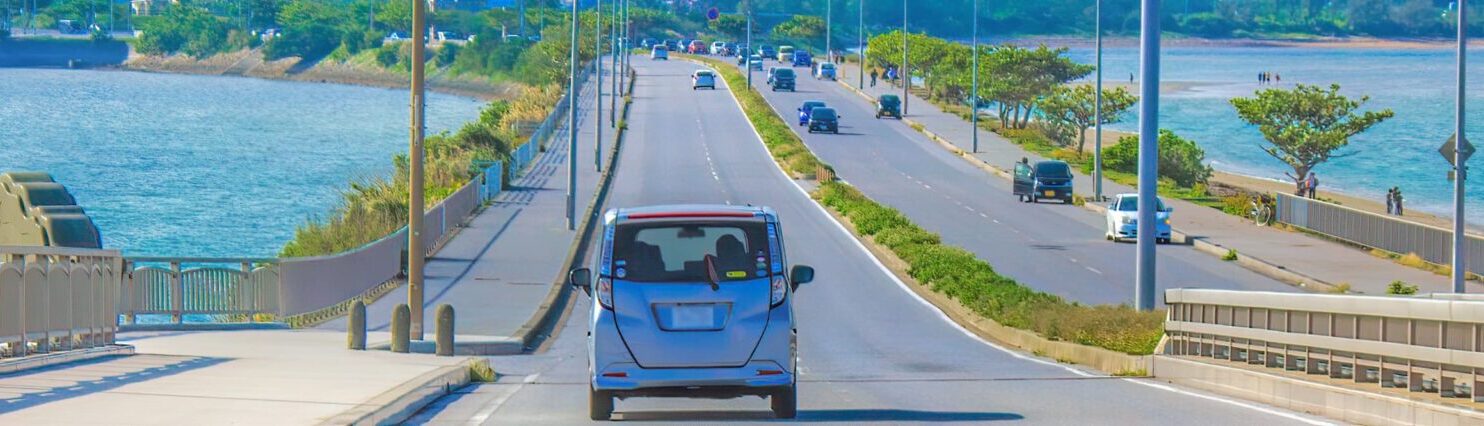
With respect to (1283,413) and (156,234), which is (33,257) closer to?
(1283,413)

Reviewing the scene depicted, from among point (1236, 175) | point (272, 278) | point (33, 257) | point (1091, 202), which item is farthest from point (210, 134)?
point (33, 257)

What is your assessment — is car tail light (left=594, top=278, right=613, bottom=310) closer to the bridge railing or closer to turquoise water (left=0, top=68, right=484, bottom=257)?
the bridge railing

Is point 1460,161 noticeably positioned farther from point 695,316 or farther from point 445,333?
point 695,316

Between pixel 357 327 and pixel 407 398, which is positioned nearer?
pixel 407 398

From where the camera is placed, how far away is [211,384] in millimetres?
17375

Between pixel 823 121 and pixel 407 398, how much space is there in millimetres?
77850

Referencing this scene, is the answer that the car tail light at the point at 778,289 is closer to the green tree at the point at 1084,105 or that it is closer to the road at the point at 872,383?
the road at the point at 872,383

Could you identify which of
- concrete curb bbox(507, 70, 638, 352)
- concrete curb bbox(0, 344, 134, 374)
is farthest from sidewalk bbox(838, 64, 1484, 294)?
concrete curb bbox(0, 344, 134, 374)

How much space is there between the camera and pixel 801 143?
8488cm

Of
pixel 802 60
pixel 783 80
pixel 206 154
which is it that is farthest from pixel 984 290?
pixel 802 60

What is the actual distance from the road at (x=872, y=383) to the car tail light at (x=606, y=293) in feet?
3.95

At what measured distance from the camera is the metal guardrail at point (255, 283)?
98.0 ft

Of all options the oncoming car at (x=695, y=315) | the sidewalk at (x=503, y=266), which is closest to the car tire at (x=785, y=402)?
the oncoming car at (x=695, y=315)

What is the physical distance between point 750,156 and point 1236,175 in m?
36.3
